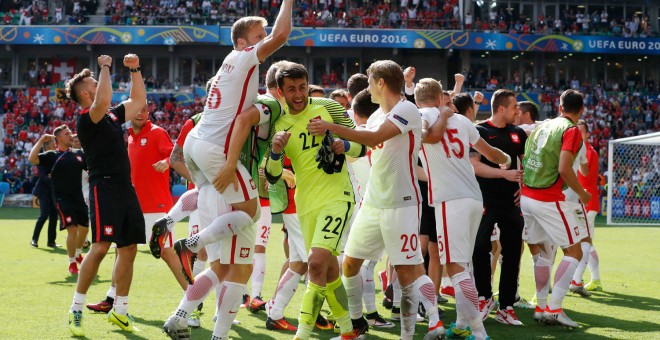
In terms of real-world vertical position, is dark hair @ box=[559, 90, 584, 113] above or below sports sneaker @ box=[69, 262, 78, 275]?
above

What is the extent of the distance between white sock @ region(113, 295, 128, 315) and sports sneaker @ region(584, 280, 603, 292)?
6606 mm

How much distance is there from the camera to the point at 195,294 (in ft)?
22.5

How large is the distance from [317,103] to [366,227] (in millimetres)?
1122

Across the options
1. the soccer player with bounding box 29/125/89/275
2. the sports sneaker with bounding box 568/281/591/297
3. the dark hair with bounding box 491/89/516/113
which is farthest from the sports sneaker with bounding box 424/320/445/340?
the soccer player with bounding box 29/125/89/275

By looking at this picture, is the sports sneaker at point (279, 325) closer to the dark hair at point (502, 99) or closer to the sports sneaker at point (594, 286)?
the dark hair at point (502, 99)

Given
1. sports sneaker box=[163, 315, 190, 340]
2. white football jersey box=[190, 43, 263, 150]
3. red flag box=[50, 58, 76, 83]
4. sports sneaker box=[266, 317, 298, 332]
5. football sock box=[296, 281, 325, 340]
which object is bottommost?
sports sneaker box=[266, 317, 298, 332]

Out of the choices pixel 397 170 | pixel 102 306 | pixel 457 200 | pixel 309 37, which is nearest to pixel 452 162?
pixel 457 200

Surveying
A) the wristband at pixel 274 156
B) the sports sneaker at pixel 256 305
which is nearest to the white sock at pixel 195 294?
the wristband at pixel 274 156

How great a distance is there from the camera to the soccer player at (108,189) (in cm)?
809

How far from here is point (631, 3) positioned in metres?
54.0

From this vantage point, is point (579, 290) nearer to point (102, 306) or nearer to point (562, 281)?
point (562, 281)

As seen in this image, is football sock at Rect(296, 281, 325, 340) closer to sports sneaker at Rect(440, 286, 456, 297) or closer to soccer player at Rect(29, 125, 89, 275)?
sports sneaker at Rect(440, 286, 456, 297)

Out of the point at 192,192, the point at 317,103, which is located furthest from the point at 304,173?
the point at 192,192

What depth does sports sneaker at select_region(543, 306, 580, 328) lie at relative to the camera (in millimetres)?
8672
